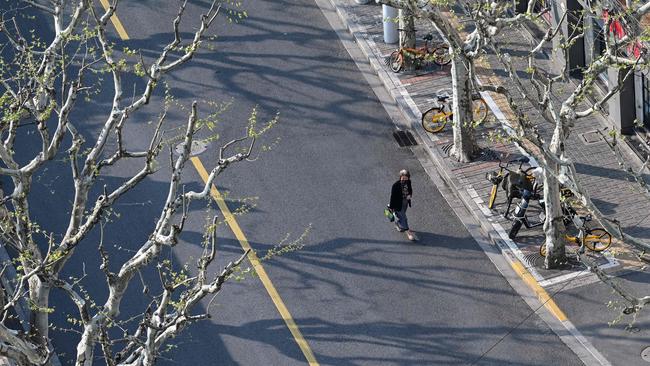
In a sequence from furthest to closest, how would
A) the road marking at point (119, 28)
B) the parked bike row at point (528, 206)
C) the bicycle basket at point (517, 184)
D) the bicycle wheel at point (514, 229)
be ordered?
the road marking at point (119, 28)
the bicycle basket at point (517, 184)
the bicycle wheel at point (514, 229)
the parked bike row at point (528, 206)

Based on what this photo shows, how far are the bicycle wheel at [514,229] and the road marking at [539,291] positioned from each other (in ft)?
2.36

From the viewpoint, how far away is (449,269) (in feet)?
99.9

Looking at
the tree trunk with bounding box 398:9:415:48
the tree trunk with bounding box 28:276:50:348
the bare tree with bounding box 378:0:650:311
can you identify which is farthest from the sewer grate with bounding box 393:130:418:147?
the tree trunk with bounding box 28:276:50:348

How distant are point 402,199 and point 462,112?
10.8ft

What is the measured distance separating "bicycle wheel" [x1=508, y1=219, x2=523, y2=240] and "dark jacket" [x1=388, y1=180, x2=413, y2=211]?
2628 millimetres

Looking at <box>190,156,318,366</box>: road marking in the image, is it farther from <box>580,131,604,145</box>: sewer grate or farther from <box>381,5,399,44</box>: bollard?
<box>580,131,604,145</box>: sewer grate

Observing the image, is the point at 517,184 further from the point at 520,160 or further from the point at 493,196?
the point at 493,196

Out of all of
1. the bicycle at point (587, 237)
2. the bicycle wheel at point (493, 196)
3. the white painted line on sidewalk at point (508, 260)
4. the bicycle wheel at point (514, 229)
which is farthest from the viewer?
the bicycle wheel at point (493, 196)

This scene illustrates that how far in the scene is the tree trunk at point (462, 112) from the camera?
1250 inches

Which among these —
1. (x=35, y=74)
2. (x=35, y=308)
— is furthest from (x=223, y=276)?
(x=35, y=74)

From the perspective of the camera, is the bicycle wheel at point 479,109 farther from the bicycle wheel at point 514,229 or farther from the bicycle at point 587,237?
the bicycle at point 587,237

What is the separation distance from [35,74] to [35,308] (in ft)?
15.7

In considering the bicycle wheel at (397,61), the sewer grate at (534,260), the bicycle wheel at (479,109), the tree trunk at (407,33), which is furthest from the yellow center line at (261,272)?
the bicycle wheel at (479,109)

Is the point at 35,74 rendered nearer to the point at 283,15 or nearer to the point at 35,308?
the point at 35,308
